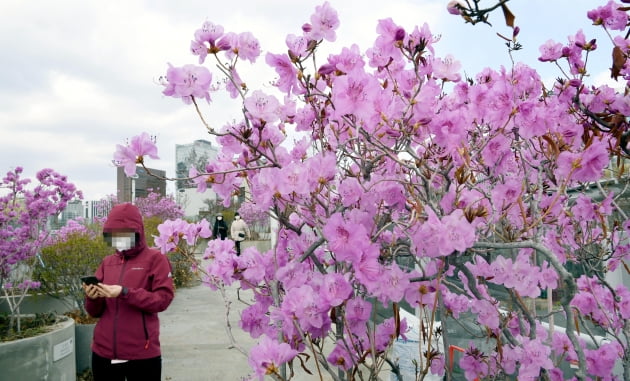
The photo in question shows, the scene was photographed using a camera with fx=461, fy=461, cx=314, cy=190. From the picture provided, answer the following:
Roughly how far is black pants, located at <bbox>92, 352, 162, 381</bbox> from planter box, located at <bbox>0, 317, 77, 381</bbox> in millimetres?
953

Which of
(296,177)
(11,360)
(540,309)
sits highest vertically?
(296,177)

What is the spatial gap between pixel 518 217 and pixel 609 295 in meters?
0.57

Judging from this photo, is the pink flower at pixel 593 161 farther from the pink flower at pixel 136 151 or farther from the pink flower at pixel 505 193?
the pink flower at pixel 136 151

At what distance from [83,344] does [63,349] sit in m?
0.74

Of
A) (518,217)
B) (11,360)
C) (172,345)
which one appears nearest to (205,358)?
(172,345)

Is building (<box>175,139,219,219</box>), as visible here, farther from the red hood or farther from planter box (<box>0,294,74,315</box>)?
the red hood

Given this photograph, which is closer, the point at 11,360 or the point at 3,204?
the point at 11,360

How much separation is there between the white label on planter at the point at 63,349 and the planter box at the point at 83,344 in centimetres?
50

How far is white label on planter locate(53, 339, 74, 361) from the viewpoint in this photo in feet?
10.6

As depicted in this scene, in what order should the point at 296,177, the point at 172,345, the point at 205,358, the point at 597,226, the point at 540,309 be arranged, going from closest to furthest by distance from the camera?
the point at 296,177
the point at 597,226
the point at 540,309
the point at 205,358
the point at 172,345

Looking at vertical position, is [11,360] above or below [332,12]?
below

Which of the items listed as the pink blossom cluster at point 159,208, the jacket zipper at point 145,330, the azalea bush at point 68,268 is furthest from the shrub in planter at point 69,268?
the pink blossom cluster at point 159,208

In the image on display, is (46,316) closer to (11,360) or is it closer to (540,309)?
(11,360)

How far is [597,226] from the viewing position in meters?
2.38
